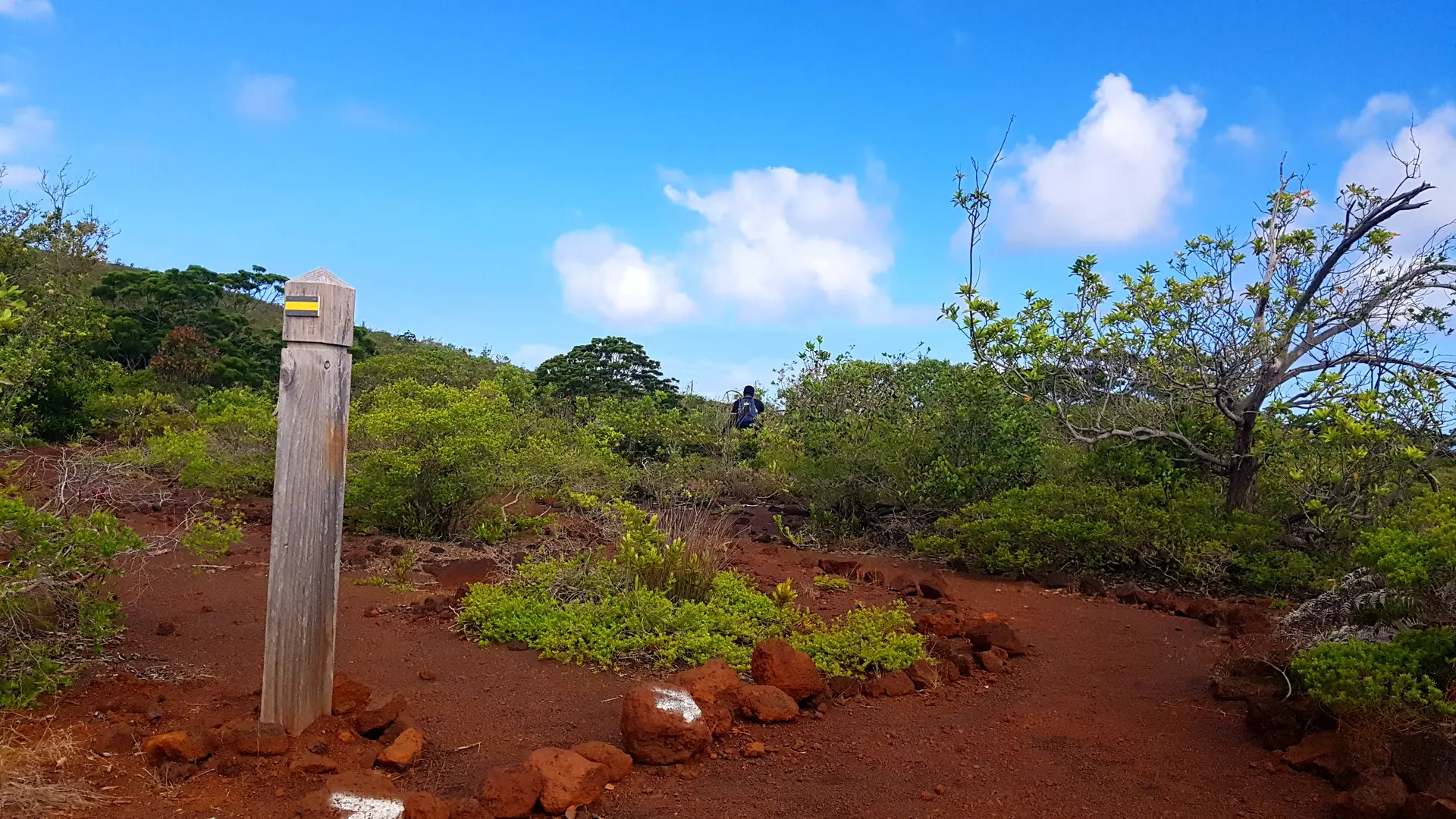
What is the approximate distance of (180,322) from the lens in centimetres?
2356

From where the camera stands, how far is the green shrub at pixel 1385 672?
4.00m

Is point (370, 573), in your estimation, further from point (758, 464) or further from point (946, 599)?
point (758, 464)

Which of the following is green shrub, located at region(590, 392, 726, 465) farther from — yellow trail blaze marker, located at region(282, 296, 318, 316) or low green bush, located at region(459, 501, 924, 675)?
yellow trail blaze marker, located at region(282, 296, 318, 316)

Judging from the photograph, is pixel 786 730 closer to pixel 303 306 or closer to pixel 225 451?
pixel 303 306

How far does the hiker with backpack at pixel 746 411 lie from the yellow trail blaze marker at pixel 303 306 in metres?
12.0

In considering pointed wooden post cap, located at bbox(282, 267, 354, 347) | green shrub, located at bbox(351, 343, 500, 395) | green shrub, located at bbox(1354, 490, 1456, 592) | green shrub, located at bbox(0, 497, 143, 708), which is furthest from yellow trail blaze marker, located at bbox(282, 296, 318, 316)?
green shrub, located at bbox(351, 343, 500, 395)

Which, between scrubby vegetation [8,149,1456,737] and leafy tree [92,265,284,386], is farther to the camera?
leafy tree [92,265,284,386]

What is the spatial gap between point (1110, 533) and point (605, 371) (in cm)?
1761

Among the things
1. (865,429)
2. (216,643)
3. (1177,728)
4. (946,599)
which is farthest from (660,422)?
(1177,728)

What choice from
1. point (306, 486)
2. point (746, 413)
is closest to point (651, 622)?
point (306, 486)

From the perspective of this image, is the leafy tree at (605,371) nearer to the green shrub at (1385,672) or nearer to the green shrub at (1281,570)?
the green shrub at (1281,570)

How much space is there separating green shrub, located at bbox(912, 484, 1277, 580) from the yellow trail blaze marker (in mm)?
6628

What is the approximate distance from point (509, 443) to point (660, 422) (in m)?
5.37

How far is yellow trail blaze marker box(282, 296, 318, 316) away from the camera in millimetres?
4086
